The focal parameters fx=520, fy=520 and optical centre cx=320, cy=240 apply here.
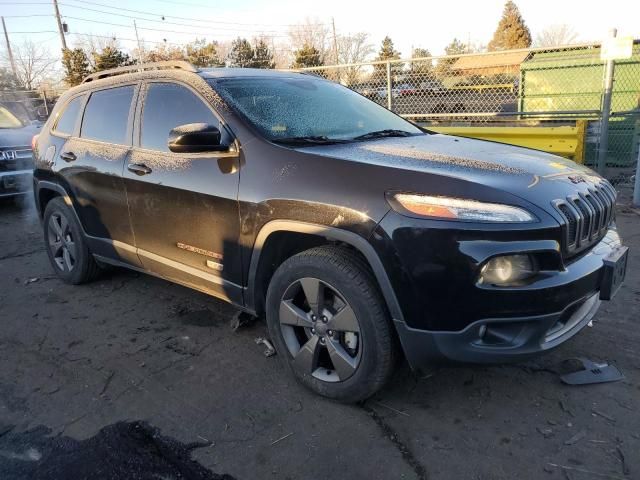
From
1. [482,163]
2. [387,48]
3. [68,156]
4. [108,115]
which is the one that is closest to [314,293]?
[482,163]

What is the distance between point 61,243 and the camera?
4.76m

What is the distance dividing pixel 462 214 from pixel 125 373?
2238 mm

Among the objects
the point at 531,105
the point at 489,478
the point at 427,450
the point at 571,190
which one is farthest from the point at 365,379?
the point at 531,105

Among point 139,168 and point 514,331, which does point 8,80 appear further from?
point 514,331

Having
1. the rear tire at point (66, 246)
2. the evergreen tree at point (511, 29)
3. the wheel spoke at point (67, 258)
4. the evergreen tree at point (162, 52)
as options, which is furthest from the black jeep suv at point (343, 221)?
the evergreen tree at point (511, 29)

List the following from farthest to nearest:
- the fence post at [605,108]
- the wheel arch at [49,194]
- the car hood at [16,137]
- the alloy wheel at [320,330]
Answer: the car hood at [16,137], the fence post at [605,108], the wheel arch at [49,194], the alloy wheel at [320,330]

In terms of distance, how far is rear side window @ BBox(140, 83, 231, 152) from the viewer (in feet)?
10.7

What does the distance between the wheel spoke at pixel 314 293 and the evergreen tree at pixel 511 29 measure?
4883 cm

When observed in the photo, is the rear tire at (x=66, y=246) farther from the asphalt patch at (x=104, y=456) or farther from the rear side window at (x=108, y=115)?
the asphalt patch at (x=104, y=456)

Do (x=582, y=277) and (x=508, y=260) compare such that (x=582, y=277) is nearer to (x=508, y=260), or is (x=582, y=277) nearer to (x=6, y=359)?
(x=508, y=260)

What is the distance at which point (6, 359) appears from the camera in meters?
3.46

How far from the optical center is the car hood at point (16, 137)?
8.27 m

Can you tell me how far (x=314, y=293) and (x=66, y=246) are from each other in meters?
3.04

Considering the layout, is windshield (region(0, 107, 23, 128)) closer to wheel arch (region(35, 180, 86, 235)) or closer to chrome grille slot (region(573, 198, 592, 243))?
wheel arch (region(35, 180, 86, 235))
